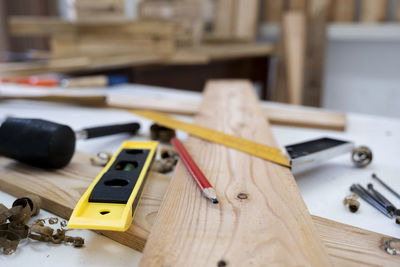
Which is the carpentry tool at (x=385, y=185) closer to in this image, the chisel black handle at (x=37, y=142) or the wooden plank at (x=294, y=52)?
the chisel black handle at (x=37, y=142)

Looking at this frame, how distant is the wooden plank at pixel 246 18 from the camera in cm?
308

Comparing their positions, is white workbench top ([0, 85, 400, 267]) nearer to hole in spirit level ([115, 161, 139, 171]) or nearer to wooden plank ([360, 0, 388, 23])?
hole in spirit level ([115, 161, 139, 171])

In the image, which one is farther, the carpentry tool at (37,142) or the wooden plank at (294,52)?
the wooden plank at (294,52)

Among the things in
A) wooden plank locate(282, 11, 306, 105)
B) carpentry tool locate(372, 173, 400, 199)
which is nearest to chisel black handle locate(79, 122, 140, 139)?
carpentry tool locate(372, 173, 400, 199)

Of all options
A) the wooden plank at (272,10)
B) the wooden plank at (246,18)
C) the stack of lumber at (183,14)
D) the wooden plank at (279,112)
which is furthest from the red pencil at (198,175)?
the wooden plank at (272,10)

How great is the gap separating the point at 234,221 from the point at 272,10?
10.1 feet

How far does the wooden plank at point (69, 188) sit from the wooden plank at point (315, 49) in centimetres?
251

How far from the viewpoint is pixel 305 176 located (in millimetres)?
734

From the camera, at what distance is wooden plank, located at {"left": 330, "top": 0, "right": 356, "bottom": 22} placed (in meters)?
2.83

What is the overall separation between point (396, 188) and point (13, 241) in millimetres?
706

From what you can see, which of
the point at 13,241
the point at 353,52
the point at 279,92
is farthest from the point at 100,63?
the point at 353,52

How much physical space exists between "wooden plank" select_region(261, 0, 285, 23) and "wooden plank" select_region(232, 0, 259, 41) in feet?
0.52

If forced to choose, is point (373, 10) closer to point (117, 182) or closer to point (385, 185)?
point (385, 185)

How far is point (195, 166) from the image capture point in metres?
0.63
